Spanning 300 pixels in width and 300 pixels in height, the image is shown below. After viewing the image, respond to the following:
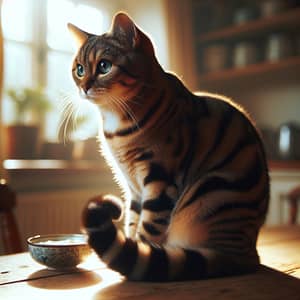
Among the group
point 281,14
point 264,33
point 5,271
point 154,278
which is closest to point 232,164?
point 154,278

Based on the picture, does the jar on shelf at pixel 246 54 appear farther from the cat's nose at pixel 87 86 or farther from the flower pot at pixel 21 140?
the cat's nose at pixel 87 86

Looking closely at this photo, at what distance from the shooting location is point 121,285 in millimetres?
844

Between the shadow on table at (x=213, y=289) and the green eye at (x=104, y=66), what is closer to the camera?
the shadow on table at (x=213, y=289)

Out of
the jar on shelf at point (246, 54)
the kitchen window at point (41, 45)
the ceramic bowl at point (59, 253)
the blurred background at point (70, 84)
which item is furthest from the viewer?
the jar on shelf at point (246, 54)

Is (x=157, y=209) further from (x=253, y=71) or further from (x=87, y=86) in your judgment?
(x=253, y=71)

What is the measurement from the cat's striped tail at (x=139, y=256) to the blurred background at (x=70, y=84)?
139cm

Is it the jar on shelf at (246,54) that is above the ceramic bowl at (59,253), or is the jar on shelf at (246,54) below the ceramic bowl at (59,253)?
above

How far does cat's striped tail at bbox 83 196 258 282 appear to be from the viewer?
0.75m

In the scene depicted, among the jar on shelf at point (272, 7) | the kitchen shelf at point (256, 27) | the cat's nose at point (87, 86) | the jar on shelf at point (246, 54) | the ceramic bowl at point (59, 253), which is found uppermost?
the jar on shelf at point (272, 7)

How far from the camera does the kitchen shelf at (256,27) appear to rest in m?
2.70

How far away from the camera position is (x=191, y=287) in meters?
0.83

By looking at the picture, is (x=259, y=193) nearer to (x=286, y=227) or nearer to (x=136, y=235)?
(x=136, y=235)

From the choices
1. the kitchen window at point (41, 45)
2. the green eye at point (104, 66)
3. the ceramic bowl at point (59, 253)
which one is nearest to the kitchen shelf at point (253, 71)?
the kitchen window at point (41, 45)

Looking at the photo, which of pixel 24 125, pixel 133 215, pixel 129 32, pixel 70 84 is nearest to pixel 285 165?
pixel 70 84
